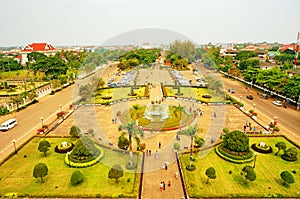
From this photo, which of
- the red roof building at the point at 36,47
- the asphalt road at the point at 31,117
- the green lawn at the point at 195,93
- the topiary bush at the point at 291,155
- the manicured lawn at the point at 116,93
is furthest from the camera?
the red roof building at the point at 36,47

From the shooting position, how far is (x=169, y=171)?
59.9 ft

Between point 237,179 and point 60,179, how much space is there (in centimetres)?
1373

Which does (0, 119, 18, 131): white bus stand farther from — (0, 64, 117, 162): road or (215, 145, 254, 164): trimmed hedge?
(215, 145, 254, 164): trimmed hedge

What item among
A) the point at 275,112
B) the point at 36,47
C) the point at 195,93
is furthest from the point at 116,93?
the point at 36,47

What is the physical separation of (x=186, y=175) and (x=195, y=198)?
2485 millimetres

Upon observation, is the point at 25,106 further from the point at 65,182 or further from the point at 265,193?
the point at 265,193

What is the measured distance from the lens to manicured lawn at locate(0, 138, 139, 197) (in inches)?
619

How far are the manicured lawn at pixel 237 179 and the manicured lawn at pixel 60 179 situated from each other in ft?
15.5

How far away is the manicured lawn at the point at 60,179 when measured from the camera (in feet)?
51.6

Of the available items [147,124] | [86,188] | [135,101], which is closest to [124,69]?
[135,101]

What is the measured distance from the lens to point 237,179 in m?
17.3

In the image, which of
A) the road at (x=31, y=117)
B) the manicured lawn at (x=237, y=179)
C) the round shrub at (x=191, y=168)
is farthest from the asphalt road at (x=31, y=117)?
Answer: the manicured lawn at (x=237, y=179)

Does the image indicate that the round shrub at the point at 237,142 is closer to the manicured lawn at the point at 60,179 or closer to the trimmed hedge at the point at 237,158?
the trimmed hedge at the point at 237,158

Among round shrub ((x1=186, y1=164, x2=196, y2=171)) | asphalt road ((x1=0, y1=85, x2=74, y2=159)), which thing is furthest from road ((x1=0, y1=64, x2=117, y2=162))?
round shrub ((x1=186, y1=164, x2=196, y2=171))
